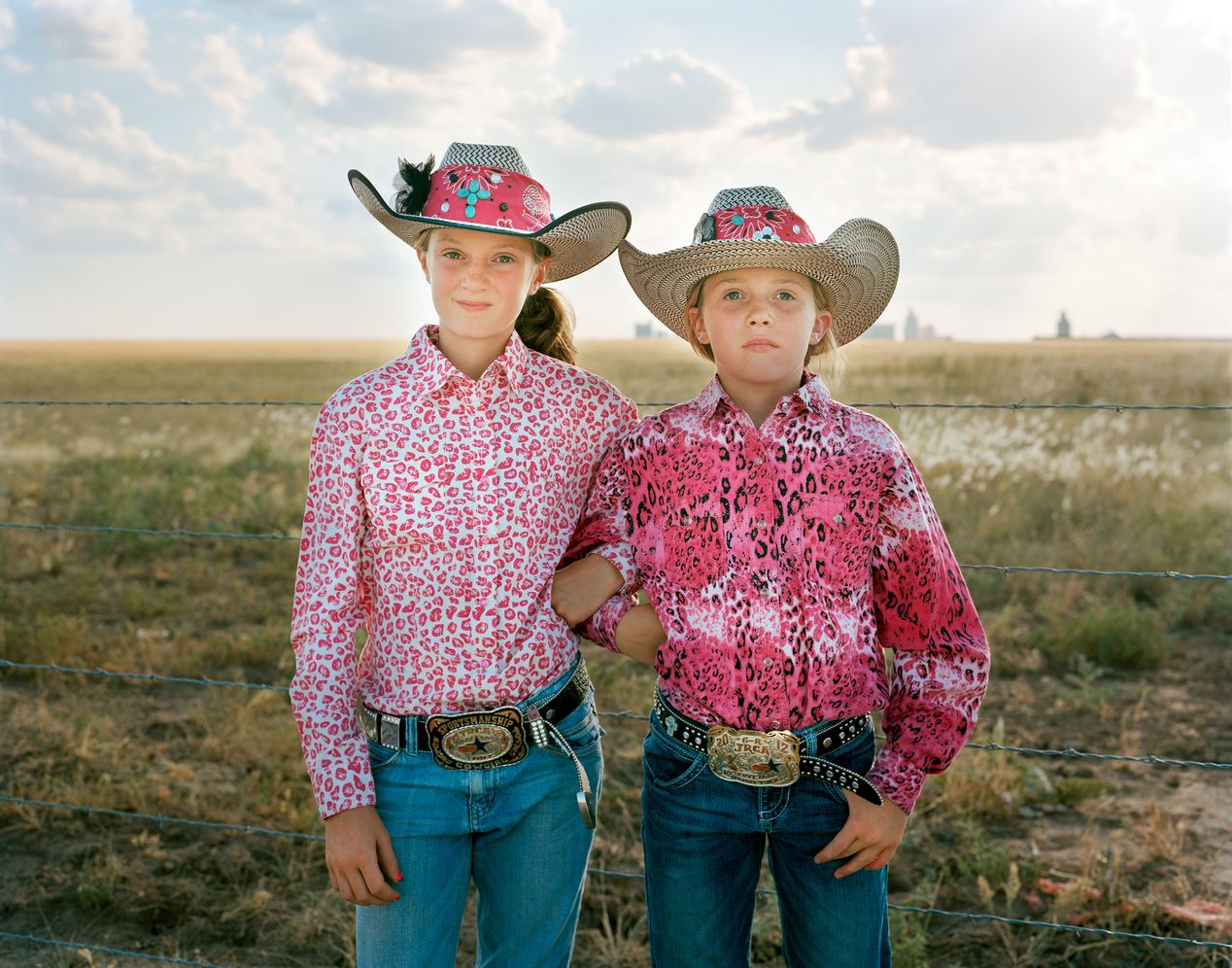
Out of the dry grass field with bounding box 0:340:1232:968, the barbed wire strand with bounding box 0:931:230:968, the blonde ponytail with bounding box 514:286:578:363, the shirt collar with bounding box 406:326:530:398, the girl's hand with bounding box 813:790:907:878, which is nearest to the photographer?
the girl's hand with bounding box 813:790:907:878

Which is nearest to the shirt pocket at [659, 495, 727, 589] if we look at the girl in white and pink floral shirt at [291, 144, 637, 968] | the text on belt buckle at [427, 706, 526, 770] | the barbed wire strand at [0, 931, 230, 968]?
the girl in white and pink floral shirt at [291, 144, 637, 968]

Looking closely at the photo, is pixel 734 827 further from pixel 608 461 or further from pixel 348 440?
pixel 348 440

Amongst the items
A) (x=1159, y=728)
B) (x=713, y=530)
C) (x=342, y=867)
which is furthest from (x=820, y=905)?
(x=1159, y=728)

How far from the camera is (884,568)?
2047 millimetres

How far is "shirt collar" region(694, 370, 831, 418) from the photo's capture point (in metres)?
2.02

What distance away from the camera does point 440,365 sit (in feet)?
6.71

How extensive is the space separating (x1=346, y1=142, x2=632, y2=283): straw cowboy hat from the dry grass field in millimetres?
1826

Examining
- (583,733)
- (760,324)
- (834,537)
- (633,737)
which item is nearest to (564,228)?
(760,324)

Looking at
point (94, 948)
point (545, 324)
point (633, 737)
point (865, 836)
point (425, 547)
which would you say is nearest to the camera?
point (865, 836)

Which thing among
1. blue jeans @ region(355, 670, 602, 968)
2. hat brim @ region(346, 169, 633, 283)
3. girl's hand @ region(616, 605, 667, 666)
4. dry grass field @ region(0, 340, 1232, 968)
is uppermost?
hat brim @ region(346, 169, 633, 283)

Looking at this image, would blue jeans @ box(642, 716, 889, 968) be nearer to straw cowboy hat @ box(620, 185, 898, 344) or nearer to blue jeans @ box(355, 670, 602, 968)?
blue jeans @ box(355, 670, 602, 968)

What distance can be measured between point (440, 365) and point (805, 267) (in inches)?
28.0

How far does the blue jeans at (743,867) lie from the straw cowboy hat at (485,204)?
0.99 m

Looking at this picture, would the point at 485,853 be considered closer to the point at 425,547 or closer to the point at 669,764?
the point at 669,764
